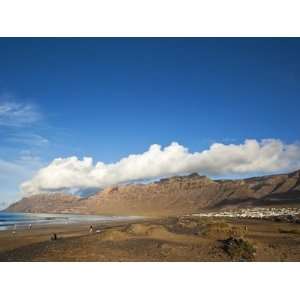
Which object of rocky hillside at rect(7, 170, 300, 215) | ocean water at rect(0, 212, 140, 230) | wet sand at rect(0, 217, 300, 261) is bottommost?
wet sand at rect(0, 217, 300, 261)

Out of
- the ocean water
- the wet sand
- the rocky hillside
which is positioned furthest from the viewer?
the rocky hillside

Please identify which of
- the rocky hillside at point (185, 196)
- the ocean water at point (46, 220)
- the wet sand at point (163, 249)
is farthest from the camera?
the rocky hillside at point (185, 196)

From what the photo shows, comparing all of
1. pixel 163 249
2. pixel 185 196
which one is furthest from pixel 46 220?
pixel 185 196

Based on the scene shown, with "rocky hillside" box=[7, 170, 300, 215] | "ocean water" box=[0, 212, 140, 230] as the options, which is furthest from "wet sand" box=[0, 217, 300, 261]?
"rocky hillside" box=[7, 170, 300, 215]

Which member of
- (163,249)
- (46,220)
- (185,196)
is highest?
(185,196)

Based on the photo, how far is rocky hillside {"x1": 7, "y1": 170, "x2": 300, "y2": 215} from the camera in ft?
293

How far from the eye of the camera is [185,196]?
11525cm

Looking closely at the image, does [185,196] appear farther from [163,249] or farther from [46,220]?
[163,249]

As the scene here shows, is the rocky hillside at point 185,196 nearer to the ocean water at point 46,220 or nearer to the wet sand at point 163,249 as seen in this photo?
the ocean water at point 46,220

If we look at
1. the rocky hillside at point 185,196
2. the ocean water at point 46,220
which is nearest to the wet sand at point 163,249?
the ocean water at point 46,220

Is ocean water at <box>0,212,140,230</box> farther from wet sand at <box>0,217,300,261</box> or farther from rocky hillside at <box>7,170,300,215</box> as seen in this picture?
rocky hillside at <box>7,170,300,215</box>

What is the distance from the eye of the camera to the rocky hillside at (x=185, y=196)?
89.3m

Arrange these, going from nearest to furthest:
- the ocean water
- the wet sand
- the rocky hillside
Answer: the wet sand
the ocean water
the rocky hillside
